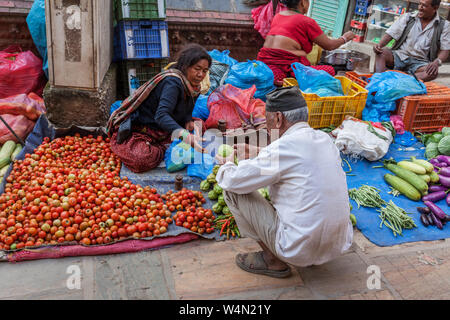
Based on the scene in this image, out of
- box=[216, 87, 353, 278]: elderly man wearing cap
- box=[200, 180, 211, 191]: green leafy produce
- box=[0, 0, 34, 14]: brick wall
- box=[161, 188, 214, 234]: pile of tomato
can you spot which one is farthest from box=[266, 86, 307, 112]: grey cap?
box=[0, 0, 34, 14]: brick wall

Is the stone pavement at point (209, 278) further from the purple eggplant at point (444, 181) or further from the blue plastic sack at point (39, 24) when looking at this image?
the blue plastic sack at point (39, 24)

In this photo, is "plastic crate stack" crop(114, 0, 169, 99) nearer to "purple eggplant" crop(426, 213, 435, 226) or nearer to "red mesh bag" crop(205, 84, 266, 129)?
"red mesh bag" crop(205, 84, 266, 129)

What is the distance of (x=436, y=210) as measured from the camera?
3.47 metres

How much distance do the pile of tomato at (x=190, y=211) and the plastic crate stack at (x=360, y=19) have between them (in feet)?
23.6

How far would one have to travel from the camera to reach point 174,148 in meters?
3.84

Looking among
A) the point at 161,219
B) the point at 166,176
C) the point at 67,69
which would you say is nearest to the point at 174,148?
the point at 166,176

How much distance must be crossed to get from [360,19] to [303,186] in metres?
8.08

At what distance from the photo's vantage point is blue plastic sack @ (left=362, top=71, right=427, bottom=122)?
16.0ft

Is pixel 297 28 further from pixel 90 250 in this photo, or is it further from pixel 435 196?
pixel 90 250

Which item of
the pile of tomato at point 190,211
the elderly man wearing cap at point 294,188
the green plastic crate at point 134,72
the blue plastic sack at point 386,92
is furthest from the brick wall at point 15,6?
the blue plastic sack at point 386,92

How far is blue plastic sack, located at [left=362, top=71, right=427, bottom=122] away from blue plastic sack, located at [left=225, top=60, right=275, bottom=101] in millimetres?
1413

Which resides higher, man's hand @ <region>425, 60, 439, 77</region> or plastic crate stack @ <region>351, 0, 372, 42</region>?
plastic crate stack @ <region>351, 0, 372, 42</region>

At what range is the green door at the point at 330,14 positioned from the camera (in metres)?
8.30
